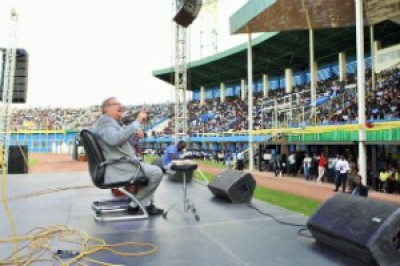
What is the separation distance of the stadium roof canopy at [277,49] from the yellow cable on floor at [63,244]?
569 inches

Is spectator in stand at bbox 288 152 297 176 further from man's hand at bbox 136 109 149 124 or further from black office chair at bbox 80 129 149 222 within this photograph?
man's hand at bbox 136 109 149 124

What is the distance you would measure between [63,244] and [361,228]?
2.43 metres

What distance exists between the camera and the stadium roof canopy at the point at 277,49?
19328 mm

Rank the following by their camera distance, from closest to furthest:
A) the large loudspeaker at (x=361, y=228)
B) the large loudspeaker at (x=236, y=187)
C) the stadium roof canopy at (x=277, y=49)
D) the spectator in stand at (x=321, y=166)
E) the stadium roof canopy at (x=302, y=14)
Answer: the large loudspeaker at (x=361, y=228), the large loudspeaker at (x=236, y=187), the spectator in stand at (x=321, y=166), the stadium roof canopy at (x=302, y=14), the stadium roof canopy at (x=277, y=49)

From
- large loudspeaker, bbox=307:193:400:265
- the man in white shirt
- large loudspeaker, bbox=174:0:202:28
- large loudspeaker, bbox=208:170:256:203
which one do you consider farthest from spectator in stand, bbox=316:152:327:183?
large loudspeaker, bbox=307:193:400:265

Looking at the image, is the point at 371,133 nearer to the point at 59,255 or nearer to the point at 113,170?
the point at 113,170

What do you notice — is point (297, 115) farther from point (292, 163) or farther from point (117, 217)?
A: point (117, 217)

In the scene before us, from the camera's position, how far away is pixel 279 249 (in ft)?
10.2

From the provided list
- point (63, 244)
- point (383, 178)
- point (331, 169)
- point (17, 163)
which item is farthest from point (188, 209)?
point (331, 169)

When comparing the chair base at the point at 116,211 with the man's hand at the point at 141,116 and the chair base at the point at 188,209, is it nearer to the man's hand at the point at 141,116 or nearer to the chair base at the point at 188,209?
the chair base at the point at 188,209

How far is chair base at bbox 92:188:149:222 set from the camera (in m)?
4.37

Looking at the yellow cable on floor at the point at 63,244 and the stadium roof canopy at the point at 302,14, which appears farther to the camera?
the stadium roof canopy at the point at 302,14

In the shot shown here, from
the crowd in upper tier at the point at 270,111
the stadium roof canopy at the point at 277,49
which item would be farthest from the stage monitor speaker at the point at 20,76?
the stadium roof canopy at the point at 277,49

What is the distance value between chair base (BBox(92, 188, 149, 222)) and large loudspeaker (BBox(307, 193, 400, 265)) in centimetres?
197
